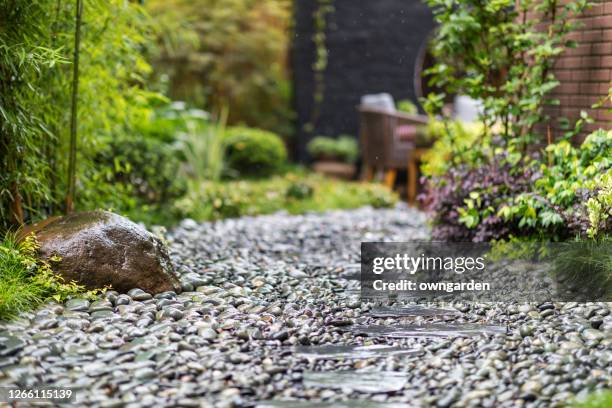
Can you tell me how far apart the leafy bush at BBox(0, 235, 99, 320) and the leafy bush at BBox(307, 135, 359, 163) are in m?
6.42

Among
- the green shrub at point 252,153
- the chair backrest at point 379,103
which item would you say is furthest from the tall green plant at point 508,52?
the green shrub at point 252,153

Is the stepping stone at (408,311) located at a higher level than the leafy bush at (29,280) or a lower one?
lower

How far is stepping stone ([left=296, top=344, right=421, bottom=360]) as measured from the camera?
2.77 meters

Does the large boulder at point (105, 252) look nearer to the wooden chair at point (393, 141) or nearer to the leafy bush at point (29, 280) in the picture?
the leafy bush at point (29, 280)

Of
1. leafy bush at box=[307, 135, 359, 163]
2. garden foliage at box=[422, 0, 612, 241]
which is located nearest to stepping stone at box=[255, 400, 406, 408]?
garden foliage at box=[422, 0, 612, 241]

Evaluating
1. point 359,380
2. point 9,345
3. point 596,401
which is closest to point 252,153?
point 9,345

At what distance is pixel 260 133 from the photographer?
9344mm

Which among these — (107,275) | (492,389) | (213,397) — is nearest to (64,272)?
(107,275)

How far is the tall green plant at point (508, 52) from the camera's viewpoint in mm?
4387

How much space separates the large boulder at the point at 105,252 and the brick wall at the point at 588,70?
8.62ft

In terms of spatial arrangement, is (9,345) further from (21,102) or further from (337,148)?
(337,148)

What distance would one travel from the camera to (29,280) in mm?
3273

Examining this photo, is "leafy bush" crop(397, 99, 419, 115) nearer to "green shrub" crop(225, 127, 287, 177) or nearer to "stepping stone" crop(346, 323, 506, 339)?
"green shrub" crop(225, 127, 287, 177)

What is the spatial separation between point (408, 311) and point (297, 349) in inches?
31.1
